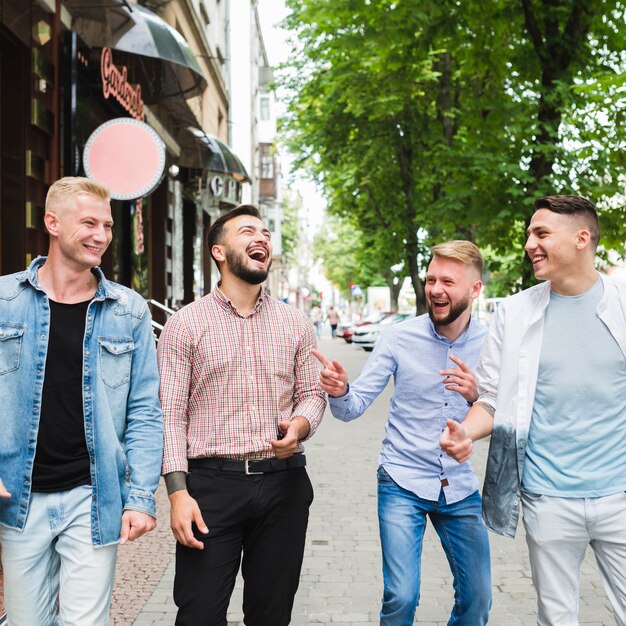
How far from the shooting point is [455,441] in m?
3.07

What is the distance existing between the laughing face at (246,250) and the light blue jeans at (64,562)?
937mm

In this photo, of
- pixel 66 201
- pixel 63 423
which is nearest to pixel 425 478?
pixel 63 423

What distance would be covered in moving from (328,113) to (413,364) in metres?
19.7

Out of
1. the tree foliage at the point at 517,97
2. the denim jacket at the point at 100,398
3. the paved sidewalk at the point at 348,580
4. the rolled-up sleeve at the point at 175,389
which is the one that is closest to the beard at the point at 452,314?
→ the rolled-up sleeve at the point at 175,389

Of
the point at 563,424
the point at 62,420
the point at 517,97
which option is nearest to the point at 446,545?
the point at 563,424

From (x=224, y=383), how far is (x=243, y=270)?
1.38 ft

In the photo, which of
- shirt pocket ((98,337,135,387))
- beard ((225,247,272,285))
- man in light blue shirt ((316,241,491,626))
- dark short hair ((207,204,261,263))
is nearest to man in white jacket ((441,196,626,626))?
man in light blue shirt ((316,241,491,626))

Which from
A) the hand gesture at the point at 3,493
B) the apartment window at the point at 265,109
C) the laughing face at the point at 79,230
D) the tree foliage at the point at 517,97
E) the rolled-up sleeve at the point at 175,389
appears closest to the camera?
the hand gesture at the point at 3,493

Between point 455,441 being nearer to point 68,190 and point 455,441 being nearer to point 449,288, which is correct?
point 449,288

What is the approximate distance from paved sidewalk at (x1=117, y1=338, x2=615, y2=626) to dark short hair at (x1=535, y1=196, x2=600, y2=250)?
90.7 inches

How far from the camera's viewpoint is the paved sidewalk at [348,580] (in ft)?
14.8

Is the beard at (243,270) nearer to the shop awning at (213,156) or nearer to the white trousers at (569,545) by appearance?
the white trousers at (569,545)

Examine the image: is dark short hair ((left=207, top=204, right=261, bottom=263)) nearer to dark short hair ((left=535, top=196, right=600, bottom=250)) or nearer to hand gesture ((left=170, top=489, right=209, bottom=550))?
hand gesture ((left=170, top=489, right=209, bottom=550))

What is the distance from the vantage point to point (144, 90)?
33.2ft
